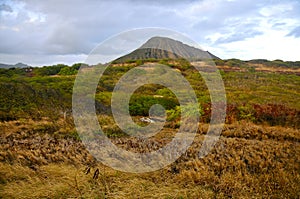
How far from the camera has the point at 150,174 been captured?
5609 millimetres

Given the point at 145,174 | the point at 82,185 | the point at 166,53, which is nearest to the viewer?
the point at 82,185

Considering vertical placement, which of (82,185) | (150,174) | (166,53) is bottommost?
(150,174)

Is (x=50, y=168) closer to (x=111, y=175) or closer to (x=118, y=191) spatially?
(x=111, y=175)

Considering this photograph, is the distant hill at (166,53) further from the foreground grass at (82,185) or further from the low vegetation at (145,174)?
the foreground grass at (82,185)

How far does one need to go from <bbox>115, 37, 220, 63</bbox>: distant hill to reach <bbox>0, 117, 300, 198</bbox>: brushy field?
57.1m

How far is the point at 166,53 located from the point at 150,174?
303 ft

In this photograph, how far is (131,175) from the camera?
5.47 m

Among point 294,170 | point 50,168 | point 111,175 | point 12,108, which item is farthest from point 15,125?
point 294,170

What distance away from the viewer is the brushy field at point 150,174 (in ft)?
15.4

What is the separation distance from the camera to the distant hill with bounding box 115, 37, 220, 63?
7054cm

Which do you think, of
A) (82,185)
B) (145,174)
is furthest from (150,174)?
(82,185)

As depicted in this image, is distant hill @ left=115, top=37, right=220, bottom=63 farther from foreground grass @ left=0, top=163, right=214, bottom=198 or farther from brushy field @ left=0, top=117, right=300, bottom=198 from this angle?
foreground grass @ left=0, top=163, right=214, bottom=198

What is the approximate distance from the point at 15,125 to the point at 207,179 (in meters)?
6.86

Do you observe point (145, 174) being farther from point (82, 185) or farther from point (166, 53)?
point (166, 53)
